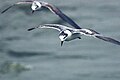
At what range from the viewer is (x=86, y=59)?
19.0 meters

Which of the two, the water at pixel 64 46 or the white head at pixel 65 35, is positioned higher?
the water at pixel 64 46

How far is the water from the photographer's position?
1837 centimetres

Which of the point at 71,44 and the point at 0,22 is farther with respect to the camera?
the point at 0,22

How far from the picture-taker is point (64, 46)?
20109 mm

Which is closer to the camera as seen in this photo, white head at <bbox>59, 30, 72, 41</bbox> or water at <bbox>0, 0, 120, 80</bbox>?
white head at <bbox>59, 30, 72, 41</bbox>

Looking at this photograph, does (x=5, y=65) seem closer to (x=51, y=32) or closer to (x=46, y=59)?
(x=46, y=59)

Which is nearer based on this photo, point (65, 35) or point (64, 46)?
point (65, 35)

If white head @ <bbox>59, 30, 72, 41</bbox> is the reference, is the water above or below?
above

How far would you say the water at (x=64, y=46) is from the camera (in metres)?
18.4

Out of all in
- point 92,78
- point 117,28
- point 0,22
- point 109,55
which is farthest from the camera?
point 0,22

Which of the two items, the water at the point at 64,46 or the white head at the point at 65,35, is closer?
the white head at the point at 65,35

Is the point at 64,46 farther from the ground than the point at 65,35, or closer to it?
farther from the ground

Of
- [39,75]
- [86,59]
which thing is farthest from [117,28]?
[39,75]

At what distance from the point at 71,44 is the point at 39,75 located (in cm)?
198
